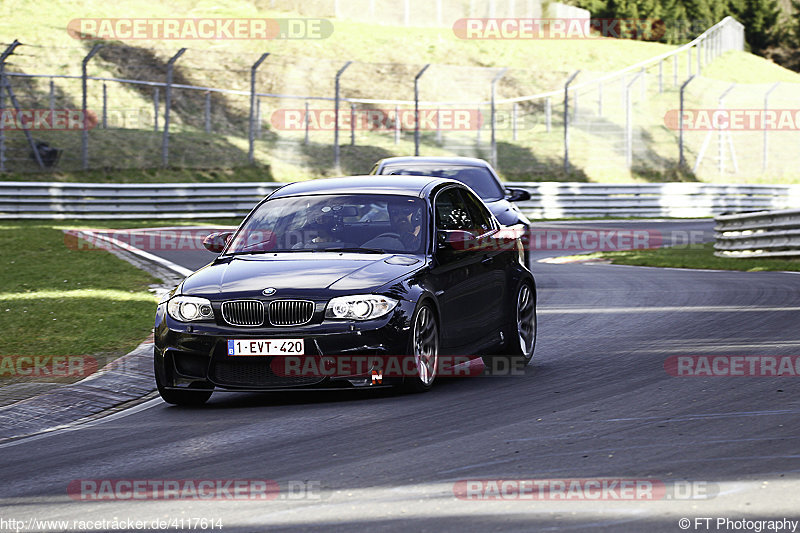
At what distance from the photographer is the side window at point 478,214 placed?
34.7 ft

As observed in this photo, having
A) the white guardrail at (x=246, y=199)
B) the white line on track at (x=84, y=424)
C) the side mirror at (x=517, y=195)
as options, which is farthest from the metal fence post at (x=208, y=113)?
the white line on track at (x=84, y=424)

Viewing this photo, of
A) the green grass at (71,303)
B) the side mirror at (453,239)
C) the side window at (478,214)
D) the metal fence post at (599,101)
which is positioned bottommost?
the green grass at (71,303)

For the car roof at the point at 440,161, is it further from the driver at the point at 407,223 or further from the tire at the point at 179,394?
the tire at the point at 179,394

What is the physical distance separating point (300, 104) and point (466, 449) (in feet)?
121

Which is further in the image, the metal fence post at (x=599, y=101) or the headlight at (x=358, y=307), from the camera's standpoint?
the metal fence post at (x=599, y=101)

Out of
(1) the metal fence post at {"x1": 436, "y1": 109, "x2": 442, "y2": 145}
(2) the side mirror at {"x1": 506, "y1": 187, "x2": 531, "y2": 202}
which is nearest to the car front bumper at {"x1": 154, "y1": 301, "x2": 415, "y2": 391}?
(2) the side mirror at {"x1": 506, "y1": 187, "x2": 531, "y2": 202}

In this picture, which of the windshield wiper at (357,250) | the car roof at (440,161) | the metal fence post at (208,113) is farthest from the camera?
the metal fence post at (208,113)

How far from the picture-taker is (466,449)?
6812 mm

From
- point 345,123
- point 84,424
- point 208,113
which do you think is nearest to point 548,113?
point 345,123

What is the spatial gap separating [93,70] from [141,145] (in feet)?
38.9

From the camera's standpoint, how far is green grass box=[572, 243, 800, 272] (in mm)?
21503

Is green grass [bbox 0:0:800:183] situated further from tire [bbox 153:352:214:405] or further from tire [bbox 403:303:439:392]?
tire [bbox 403:303:439:392]

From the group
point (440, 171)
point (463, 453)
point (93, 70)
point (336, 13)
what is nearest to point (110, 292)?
point (440, 171)

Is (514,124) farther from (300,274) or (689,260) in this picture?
(300,274)
